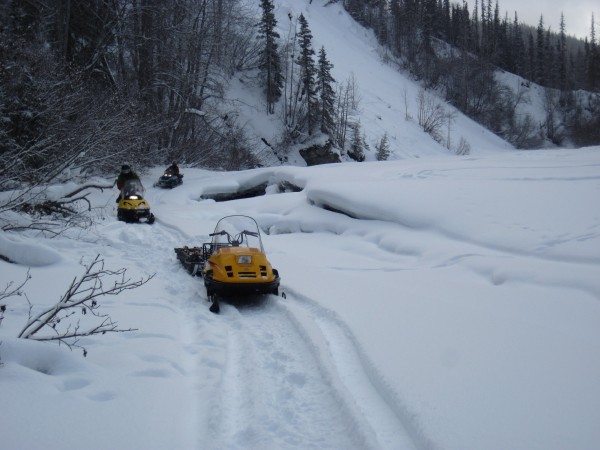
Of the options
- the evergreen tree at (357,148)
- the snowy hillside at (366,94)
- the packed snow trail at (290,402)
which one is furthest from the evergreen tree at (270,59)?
the packed snow trail at (290,402)

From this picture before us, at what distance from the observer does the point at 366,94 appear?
5212 cm

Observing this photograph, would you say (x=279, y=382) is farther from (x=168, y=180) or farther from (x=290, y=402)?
(x=168, y=180)

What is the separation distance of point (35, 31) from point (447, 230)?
21346 millimetres

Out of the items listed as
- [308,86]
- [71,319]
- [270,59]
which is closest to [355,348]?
[71,319]

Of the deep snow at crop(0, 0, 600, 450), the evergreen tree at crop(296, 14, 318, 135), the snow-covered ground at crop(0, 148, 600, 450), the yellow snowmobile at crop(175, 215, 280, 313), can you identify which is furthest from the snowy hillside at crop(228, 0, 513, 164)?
the yellow snowmobile at crop(175, 215, 280, 313)

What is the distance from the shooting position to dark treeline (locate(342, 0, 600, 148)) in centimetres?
6275

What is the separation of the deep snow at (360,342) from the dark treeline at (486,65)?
52.5m

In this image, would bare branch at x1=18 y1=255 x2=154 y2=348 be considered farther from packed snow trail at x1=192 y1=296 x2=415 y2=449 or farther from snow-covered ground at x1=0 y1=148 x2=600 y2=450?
packed snow trail at x1=192 y1=296 x2=415 y2=449

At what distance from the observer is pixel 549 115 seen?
63406 millimetres

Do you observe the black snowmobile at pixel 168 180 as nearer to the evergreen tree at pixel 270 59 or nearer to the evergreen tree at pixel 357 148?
the evergreen tree at pixel 357 148

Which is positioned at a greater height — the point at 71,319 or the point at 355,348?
the point at 71,319

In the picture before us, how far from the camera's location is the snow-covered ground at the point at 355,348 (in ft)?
10.7

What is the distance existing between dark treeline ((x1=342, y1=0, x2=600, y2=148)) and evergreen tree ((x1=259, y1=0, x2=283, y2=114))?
2915 centimetres

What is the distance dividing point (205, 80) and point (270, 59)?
673 inches
